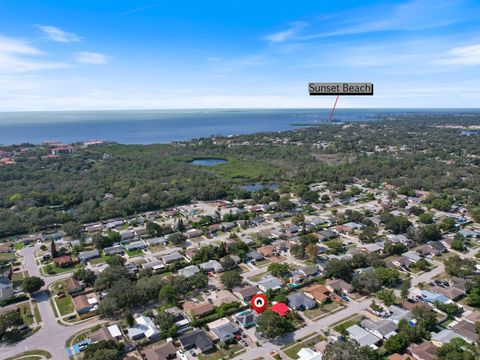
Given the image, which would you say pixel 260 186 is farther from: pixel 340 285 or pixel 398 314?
pixel 398 314

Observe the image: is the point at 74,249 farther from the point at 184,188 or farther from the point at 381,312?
the point at 381,312

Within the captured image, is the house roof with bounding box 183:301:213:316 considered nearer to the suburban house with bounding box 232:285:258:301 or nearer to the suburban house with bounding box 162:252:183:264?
the suburban house with bounding box 232:285:258:301

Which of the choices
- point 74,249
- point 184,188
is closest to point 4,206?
point 74,249

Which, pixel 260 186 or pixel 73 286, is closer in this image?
pixel 73 286

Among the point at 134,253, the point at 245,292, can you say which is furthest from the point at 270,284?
the point at 134,253

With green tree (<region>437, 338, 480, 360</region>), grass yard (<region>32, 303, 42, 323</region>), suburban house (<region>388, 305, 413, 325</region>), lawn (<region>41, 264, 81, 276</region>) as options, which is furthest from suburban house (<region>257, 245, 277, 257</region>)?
grass yard (<region>32, 303, 42, 323</region>)

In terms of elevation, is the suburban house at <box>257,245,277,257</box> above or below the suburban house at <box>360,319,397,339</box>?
above

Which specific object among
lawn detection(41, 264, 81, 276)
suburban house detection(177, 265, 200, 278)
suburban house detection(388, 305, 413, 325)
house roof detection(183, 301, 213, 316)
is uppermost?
suburban house detection(177, 265, 200, 278)
